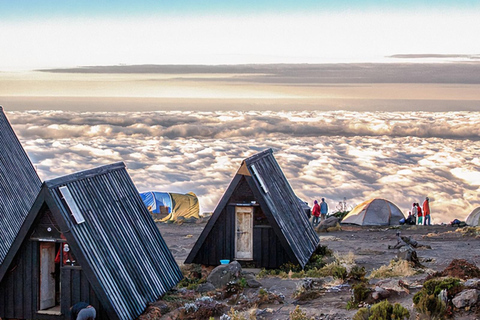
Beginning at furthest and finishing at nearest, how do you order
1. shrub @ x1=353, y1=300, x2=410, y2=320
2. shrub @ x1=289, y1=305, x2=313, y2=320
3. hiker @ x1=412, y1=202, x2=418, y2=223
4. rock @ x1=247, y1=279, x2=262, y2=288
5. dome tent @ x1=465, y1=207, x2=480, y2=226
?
hiker @ x1=412, y1=202, x2=418, y2=223, dome tent @ x1=465, y1=207, x2=480, y2=226, rock @ x1=247, y1=279, x2=262, y2=288, shrub @ x1=289, y1=305, x2=313, y2=320, shrub @ x1=353, y1=300, x2=410, y2=320

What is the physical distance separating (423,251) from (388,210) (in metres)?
9.82

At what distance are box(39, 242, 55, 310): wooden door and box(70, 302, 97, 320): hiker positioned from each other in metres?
1.37

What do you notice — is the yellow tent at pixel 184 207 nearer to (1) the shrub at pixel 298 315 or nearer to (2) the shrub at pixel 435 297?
(1) the shrub at pixel 298 315

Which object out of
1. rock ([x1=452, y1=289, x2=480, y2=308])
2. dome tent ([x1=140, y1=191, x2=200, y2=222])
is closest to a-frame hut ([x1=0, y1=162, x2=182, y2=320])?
rock ([x1=452, y1=289, x2=480, y2=308])

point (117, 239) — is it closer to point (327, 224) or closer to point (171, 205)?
point (327, 224)

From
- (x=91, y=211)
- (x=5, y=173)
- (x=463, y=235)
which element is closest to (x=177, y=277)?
(x=91, y=211)

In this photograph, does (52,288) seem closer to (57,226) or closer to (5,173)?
(57,226)

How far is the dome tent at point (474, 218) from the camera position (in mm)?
37125

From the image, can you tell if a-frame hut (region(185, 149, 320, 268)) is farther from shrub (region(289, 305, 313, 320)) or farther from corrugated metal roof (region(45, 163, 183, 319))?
shrub (region(289, 305, 313, 320))

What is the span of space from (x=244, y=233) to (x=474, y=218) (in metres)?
20.0

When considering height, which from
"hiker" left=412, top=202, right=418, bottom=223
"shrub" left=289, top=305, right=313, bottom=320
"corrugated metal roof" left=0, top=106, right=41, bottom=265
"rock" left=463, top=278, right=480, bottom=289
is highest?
"corrugated metal roof" left=0, top=106, right=41, bottom=265

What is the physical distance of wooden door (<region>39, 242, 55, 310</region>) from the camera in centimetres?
1633

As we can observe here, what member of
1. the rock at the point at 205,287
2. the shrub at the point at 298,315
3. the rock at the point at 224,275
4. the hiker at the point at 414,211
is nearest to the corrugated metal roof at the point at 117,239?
the rock at the point at 205,287

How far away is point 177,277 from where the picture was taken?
2003 centimetres
